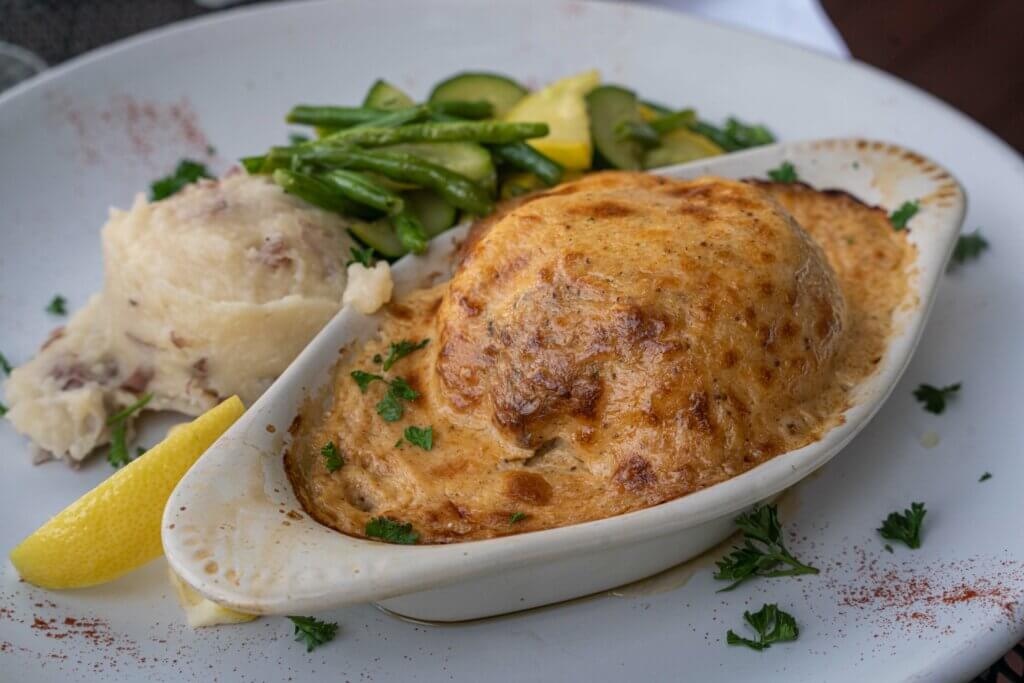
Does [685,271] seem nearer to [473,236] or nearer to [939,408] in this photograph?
[473,236]

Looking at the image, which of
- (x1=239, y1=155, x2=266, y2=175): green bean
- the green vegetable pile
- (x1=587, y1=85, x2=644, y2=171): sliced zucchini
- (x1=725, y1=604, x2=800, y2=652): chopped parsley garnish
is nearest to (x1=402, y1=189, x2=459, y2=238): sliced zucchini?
the green vegetable pile

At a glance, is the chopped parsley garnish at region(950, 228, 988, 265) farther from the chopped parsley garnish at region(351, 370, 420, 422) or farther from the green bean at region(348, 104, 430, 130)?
the chopped parsley garnish at region(351, 370, 420, 422)

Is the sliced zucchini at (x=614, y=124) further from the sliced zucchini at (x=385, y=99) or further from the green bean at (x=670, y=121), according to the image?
the sliced zucchini at (x=385, y=99)

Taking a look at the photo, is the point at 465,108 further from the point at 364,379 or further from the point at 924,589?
the point at 924,589

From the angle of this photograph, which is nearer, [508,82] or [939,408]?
[939,408]

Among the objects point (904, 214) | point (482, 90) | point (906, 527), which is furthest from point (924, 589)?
point (482, 90)

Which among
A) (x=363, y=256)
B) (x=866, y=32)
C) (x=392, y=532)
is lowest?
(x=392, y=532)

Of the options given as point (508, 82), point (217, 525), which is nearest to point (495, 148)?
point (508, 82)
